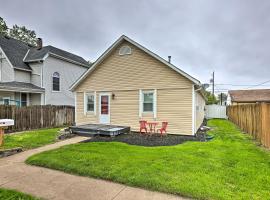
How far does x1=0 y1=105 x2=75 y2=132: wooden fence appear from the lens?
484 inches

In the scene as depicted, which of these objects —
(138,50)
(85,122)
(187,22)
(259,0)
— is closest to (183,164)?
(138,50)

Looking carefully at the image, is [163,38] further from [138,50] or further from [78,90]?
[78,90]

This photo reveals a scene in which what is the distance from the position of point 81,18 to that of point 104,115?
312 inches

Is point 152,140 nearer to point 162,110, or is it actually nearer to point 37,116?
point 162,110

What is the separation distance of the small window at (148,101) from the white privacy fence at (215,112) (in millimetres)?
18062

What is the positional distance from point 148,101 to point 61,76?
1240cm

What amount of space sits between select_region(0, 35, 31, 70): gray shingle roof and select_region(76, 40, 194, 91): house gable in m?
7.76

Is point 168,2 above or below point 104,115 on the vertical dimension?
above

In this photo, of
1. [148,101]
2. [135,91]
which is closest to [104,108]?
[135,91]

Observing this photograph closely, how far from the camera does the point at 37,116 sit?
46.1ft

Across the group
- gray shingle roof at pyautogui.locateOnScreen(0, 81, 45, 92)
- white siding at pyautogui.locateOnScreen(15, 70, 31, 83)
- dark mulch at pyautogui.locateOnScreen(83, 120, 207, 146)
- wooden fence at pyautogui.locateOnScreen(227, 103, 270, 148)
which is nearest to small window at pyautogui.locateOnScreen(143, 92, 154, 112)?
dark mulch at pyautogui.locateOnScreen(83, 120, 207, 146)

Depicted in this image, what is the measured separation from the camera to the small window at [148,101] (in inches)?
465

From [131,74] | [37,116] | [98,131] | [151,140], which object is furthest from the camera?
[37,116]

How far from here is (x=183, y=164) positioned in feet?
17.9
